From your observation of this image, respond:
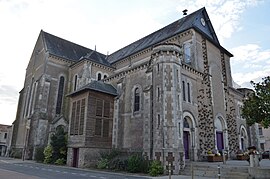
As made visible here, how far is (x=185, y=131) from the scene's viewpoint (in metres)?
19.5

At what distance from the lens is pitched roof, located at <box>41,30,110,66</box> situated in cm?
3250

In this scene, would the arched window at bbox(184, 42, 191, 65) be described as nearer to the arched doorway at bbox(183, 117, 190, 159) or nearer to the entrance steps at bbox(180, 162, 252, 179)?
the arched doorway at bbox(183, 117, 190, 159)

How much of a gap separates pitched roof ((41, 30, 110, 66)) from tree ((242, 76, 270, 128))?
2253 cm

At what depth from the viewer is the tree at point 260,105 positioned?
12.4 metres

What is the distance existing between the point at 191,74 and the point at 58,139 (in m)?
15.0

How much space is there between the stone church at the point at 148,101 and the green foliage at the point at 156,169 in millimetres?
561

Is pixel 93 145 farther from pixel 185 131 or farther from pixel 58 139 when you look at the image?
pixel 185 131

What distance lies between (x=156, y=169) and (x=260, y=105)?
25.2ft

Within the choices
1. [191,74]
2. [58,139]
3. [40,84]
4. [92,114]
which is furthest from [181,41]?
[40,84]

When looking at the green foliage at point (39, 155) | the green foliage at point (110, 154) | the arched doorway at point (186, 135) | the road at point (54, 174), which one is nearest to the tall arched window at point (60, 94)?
the green foliage at point (39, 155)

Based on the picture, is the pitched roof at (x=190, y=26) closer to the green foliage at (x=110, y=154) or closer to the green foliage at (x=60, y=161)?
the green foliage at (x=110, y=154)

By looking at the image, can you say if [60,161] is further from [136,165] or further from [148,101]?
[148,101]

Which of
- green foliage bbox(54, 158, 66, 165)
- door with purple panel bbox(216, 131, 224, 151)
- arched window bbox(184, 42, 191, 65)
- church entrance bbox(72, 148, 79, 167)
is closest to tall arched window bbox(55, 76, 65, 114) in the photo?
green foliage bbox(54, 158, 66, 165)

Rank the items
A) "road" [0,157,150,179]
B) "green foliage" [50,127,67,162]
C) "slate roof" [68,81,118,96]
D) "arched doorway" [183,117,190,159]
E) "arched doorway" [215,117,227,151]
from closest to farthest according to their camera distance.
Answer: "road" [0,157,150,179] < "arched doorway" [183,117,190,159] < "slate roof" [68,81,118,96] < "green foliage" [50,127,67,162] < "arched doorway" [215,117,227,151]
